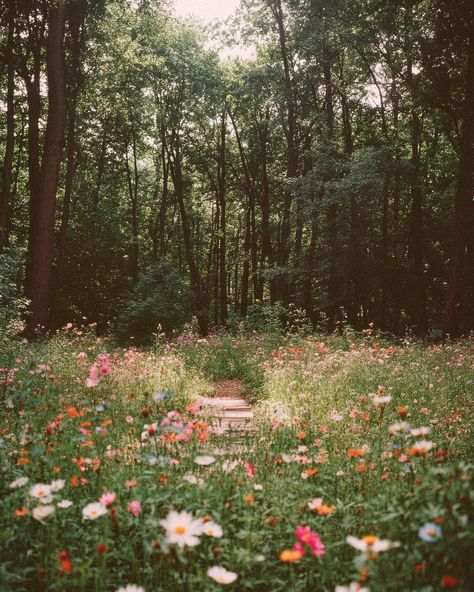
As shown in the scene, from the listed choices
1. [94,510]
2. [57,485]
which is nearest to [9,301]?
[57,485]

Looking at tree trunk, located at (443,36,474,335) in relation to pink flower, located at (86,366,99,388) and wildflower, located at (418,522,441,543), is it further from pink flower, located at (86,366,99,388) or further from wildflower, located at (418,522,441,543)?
wildflower, located at (418,522,441,543)

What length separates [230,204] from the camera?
3394 centimetres

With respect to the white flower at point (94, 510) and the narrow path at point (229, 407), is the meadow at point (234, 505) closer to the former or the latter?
the white flower at point (94, 510)

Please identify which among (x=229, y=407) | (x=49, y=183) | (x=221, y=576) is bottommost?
(x=229, y=407)

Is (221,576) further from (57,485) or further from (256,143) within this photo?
(256,143)

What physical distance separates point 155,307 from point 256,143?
15.7 meters

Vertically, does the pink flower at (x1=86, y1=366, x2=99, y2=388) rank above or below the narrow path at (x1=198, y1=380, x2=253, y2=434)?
above

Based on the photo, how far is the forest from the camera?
12961mm

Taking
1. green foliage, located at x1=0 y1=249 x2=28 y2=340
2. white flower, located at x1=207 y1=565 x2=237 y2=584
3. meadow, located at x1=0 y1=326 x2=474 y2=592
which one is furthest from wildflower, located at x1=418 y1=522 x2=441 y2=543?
green foliage, located at x1=0 y1=249 x2=28 y2=340

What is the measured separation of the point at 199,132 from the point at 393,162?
48.3 feet

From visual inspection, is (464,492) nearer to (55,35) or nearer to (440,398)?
(440,398)

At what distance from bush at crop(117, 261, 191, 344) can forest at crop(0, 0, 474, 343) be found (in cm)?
6

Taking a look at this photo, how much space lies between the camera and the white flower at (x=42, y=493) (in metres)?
2.10

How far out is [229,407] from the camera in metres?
6.76
